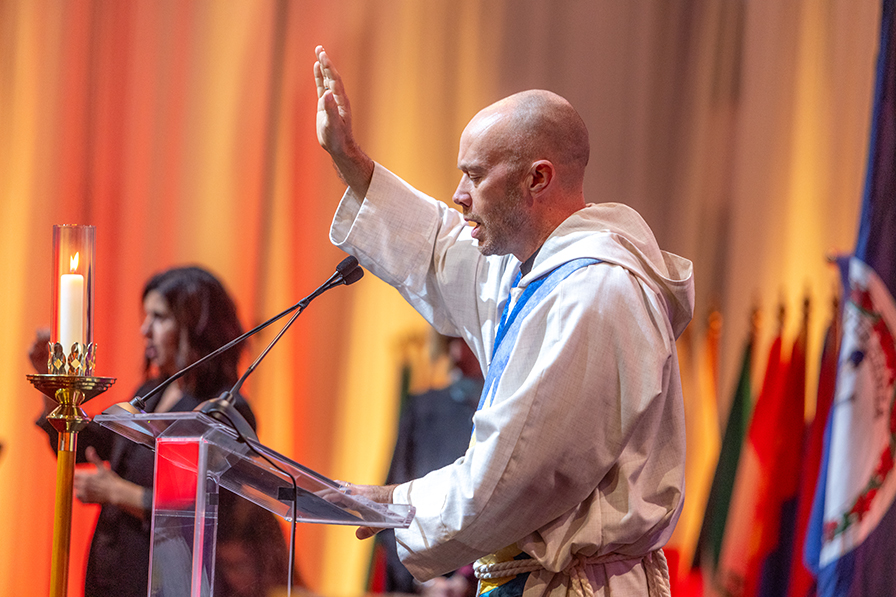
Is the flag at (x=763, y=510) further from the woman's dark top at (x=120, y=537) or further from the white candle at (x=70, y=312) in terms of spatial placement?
the white candle at (x=70, y=312)

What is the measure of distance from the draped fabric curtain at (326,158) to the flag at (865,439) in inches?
11.4

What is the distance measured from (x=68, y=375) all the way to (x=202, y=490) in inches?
17.0

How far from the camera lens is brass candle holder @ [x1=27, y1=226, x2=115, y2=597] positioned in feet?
5.42

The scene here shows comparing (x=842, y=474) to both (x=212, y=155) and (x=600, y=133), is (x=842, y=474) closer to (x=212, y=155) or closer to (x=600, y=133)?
(x=600, y=133)

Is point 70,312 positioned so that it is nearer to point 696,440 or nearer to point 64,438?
point 64,438

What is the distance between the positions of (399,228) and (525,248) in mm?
412

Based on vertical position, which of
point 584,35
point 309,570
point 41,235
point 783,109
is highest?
point 584,35

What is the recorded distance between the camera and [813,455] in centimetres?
366

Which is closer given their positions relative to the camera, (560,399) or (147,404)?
(560,399)

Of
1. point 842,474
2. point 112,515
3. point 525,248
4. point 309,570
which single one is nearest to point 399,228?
point 525,248

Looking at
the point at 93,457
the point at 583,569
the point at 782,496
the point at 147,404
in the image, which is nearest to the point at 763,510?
the point at 782,496

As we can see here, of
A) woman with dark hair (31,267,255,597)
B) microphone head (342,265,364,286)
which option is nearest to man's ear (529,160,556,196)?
microphone head (342,265,364,286)

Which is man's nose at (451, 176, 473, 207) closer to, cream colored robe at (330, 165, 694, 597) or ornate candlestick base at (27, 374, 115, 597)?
cream colored robe at (330, 165, 694, 597)

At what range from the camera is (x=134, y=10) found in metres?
3.72
